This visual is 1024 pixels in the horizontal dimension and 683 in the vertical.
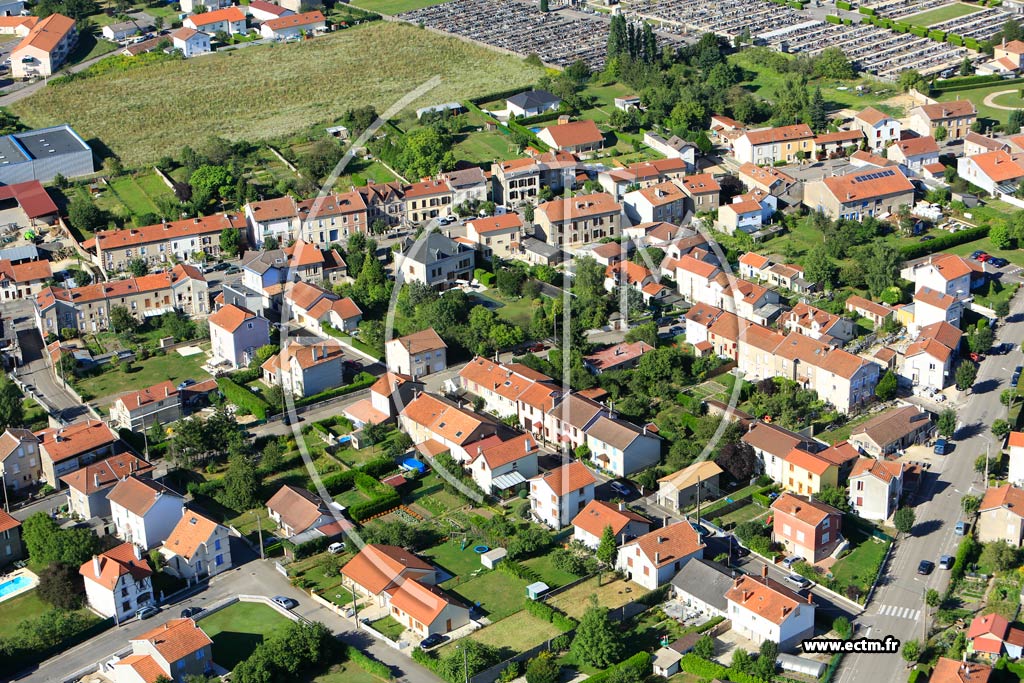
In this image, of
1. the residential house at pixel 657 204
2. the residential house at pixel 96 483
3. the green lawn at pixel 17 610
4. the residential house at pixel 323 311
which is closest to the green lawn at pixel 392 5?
the residential house at pixel 657 204

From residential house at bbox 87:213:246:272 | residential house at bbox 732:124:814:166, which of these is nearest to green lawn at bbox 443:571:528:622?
residential house at bbox 87:213:246:272

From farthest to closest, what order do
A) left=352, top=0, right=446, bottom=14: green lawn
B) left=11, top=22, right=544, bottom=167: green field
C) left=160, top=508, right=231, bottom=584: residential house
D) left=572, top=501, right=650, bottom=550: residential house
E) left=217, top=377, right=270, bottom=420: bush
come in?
left=352, top=0, right=446, bottom=14: green lawn
left=11, top=22, right=544, bottom=167: green field
left=217, top=377, right=270, bottom=420: bush
left=572, top=501, right=650, bottom=550: residential house
left=160, top=508, right=231, bottom=584: residential house

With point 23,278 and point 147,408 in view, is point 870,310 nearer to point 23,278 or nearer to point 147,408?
point 147,408

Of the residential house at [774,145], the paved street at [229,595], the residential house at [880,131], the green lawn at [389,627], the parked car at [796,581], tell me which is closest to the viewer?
the paved street at [229,595]

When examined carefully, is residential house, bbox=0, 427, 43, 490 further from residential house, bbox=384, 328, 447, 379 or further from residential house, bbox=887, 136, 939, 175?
residential house, bbox=887, 136, 939, 175

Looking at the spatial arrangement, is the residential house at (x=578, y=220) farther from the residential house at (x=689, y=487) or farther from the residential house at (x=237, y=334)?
the residential house at (x=689, y=487)

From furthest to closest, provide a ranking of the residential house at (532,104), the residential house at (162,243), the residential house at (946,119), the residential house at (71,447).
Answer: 1. the residential house at (532,104)
2. the residential house at (946,119)
3. the residential house at (162,243)
4. the residential house at (71,447)

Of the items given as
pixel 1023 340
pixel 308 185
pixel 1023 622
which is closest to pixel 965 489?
pixel 1023 622
